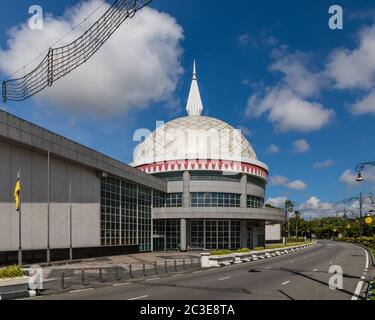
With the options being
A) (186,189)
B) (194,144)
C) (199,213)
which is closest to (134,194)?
(199,213)

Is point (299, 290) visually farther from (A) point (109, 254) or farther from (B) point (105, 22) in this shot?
(A) point (109, 254)

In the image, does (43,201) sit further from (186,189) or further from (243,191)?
(243,191)

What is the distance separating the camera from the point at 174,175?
231ft

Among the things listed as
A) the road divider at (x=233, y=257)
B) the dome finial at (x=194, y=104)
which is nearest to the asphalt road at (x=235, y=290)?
the road divider at (x=233, y=257)

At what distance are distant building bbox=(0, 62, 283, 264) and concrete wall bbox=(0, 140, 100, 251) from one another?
0.08 meters

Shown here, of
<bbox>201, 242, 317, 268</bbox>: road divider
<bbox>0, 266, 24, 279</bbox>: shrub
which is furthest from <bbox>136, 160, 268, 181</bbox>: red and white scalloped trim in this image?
<bbox>0, 266, 24, 279</bbox>: shrub

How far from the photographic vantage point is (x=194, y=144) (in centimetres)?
7344

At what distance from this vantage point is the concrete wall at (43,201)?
34.9 m

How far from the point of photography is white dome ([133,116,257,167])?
7088 cm

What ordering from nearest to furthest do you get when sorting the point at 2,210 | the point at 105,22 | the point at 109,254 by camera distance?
the point at 105,22 < the point at 2,210 < the point at 109,254

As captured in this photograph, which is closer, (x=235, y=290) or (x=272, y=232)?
(x=235, y=290)

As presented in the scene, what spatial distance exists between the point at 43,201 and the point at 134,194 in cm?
2164
